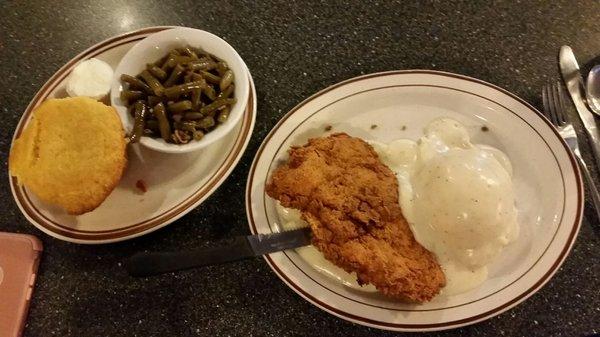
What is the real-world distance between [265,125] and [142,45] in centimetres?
56

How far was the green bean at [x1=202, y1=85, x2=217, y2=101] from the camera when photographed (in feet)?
5.56

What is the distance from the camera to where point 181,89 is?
169 centimetres

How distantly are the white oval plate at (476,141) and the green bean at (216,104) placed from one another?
0.20m

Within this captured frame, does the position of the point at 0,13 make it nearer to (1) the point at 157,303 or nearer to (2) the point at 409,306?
(1) the point at 157,303

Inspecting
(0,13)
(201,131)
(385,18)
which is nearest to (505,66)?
(385,18)

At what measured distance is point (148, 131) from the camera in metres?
1.69

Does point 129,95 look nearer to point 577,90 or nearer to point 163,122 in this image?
point 163,122

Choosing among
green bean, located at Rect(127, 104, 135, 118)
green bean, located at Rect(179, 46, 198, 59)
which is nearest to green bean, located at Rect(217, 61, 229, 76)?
green bean, located at Rect(179, 46, 198, 59)

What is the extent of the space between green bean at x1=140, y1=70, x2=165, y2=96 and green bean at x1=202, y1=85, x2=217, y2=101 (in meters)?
0.16

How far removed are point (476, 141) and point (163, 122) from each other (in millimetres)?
1174

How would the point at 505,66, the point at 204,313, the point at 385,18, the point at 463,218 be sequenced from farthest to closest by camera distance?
the point at 385,18 → the point at 505,66 → the point at 204,313 → the point at 463,218

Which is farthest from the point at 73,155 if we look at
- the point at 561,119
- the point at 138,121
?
the point at 561,119

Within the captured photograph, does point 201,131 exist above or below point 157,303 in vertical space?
above

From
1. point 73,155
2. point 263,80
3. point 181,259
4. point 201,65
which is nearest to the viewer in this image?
point 181,259
